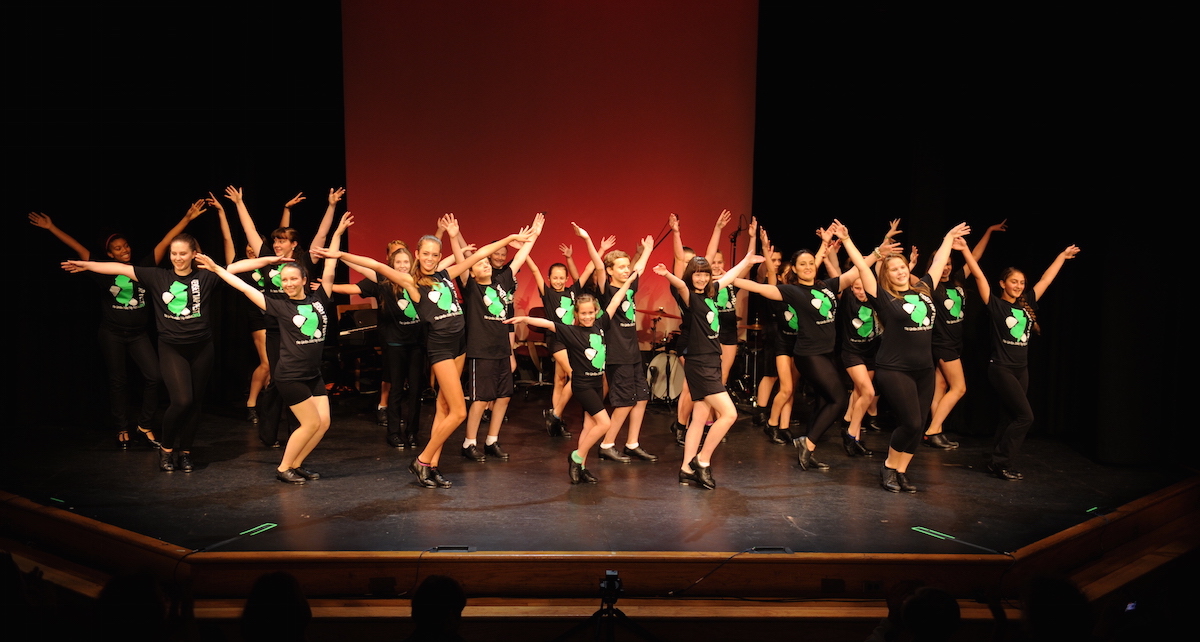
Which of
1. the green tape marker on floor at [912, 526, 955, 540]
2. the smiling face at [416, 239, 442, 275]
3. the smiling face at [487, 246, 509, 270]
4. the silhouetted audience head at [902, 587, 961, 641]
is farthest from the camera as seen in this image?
the smiling face at [487, 246, 509, 270]

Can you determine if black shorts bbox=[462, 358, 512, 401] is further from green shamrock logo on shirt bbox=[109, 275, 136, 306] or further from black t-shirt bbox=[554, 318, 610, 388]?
green shamrock logo on shirt bbox=[109, 275, 136, 306]

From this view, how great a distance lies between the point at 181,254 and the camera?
5508mm

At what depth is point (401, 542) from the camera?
4387mm

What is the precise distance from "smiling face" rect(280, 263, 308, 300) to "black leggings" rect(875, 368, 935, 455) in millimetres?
3748

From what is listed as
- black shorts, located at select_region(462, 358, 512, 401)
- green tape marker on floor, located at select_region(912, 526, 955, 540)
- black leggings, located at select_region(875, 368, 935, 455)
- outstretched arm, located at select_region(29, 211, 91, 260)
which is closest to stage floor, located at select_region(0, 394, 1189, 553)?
green tape marker on floor, located at select_region(912, 526, 955, 540)

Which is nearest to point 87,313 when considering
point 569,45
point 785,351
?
point 569,45

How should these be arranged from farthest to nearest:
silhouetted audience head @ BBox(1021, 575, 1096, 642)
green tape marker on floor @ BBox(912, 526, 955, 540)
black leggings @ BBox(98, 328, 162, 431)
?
black leggings @ BBox(98, 328, 162, 431), green tape marker on floor @ BBox(912, 526, 955, 540), silhouetted audience head @ BBox(1021, 575, 1096, 642)

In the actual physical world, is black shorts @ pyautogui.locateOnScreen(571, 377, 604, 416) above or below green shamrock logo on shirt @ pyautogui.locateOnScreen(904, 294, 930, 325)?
below

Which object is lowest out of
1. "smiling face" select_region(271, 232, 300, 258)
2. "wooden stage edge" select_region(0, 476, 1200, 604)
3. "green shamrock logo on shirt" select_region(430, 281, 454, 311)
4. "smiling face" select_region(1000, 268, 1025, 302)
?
"wooden stage edge" select_region(0, 476, 1200, 604)

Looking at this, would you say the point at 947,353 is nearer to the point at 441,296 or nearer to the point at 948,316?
the point at 948,316

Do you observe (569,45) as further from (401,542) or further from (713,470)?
(401,542)

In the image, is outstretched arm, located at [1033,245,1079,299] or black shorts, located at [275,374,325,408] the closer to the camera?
black shorts, located at [275,374,325,408]

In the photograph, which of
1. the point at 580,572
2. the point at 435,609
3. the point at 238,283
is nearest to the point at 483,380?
the point at 238,283

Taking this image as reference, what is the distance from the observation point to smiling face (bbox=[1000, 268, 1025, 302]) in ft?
19.3
